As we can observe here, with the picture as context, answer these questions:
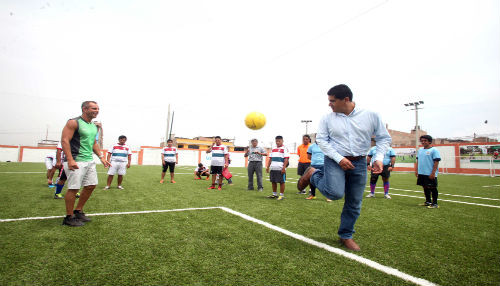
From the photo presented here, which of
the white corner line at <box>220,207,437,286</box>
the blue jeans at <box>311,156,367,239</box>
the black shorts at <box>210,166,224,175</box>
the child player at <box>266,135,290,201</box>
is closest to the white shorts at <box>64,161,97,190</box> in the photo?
the white corner line at <box>220,207,437,286</box>

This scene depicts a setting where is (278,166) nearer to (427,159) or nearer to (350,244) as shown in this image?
(427,159)

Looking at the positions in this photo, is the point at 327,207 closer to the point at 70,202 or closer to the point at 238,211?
the point at 238,211

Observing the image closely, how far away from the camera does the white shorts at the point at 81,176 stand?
12.8ft

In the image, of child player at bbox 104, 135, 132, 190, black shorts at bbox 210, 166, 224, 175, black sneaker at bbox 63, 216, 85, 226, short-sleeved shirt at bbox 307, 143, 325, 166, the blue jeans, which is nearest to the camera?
the blue jeans

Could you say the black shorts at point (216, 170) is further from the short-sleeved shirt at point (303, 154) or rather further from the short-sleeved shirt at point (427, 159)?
the short-sleeved shirt at point (427, 159)

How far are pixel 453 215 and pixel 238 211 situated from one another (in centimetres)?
447

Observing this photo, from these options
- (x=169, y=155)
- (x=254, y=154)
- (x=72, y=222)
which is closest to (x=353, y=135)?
(x=72, y=222)

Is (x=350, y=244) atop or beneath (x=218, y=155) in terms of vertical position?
beneath

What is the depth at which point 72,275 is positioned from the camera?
2.26m

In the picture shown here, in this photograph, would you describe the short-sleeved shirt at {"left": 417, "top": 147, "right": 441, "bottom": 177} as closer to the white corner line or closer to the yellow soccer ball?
the white corner line

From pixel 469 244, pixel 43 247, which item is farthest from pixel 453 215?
pixel 43 247

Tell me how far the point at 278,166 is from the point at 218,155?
2.86 m

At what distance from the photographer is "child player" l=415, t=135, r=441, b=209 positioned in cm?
641

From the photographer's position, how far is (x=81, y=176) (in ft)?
13.2
